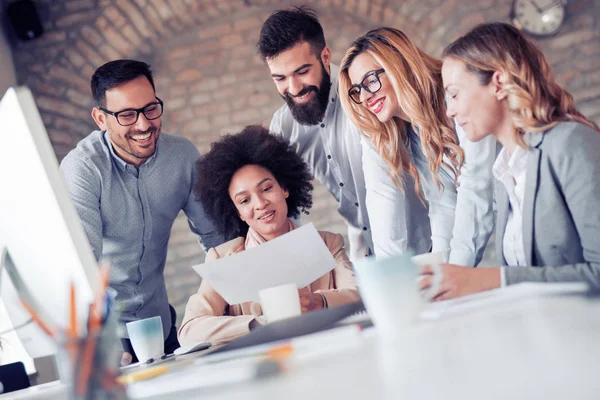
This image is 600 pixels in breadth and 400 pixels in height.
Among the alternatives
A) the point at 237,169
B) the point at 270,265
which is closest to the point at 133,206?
the point at 237,169

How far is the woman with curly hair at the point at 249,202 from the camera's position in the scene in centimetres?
198

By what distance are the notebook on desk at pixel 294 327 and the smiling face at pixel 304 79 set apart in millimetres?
1696

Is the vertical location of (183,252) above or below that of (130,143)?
below

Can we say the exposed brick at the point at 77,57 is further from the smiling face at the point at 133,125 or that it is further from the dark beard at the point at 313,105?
the dark beard at the point at 313,105

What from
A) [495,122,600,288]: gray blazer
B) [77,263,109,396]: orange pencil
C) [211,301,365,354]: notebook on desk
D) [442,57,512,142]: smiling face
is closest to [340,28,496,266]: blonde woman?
[442,57,512,142]: smiling face

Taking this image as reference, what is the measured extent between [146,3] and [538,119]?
3338 millimetres

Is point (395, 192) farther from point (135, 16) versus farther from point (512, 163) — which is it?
point (135, 16)

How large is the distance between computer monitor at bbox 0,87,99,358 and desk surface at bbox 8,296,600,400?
29 cm

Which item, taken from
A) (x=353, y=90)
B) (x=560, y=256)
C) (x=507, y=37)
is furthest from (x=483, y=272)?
(x=353, y=90)

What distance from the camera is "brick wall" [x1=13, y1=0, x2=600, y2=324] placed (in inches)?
150

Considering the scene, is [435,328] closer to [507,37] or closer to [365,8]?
[507,37]

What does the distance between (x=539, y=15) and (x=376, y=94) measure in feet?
7.21

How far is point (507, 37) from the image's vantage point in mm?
1436

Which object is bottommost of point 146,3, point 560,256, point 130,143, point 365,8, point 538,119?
point 560,256
